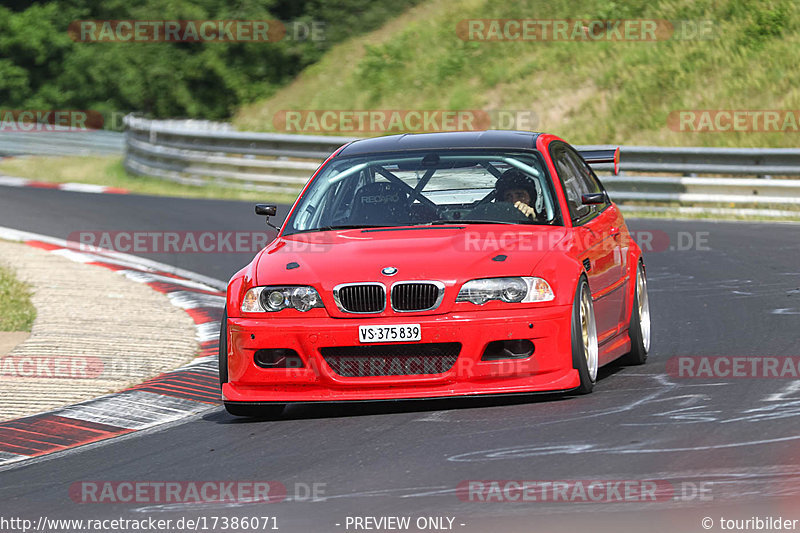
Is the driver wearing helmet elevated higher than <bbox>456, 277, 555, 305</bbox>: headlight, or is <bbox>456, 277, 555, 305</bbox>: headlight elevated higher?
the driver wearing helmet

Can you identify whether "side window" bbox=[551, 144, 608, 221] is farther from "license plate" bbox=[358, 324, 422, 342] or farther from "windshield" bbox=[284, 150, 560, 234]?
"license plate" bbox=[358, 324, 422, 342]

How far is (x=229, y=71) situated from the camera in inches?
1612

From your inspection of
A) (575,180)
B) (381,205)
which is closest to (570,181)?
(575,180)

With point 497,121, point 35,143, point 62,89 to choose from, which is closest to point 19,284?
point 497,121

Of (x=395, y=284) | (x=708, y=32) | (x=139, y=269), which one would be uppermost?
(x=708, y=32)

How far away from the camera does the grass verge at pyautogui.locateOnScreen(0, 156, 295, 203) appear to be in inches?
963

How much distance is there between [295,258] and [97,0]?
4787 centimetres

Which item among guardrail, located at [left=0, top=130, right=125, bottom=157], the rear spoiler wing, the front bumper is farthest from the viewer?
guardrail, located at [left=0, top=130, right=125, bottom=157]

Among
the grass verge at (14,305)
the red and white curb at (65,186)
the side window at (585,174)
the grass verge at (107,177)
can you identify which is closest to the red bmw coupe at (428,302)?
the side window at (585,174)

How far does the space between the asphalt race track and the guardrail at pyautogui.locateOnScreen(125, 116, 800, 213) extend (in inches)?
380

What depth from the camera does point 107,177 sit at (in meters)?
29.2

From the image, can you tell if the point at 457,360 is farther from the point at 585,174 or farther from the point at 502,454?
the point at 585,174

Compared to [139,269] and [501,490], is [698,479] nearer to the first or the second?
[501,490]

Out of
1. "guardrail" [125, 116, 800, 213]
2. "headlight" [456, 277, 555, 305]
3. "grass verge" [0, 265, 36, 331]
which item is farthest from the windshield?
"guardrail" [125, 116, 800, 213]
